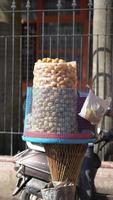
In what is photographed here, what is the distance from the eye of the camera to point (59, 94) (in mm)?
4828

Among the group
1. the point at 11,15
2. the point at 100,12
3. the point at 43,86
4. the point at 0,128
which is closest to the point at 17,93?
the point at 0,128

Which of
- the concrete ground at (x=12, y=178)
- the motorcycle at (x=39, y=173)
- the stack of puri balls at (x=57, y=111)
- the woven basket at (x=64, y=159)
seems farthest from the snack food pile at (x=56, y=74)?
the concrete ground at (x=12, y=178)

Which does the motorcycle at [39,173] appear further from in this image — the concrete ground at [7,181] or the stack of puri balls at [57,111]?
the concrete ground at [7,181]

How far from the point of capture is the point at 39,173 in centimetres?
589

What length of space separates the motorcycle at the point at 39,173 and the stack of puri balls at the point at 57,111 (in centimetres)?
82

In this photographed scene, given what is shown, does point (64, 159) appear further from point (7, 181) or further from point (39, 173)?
point (7, 181)

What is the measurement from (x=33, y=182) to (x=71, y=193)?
113cm

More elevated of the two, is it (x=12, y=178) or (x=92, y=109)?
(x=92, y=109)

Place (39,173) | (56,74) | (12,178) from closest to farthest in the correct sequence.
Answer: (56,74), (39,173), (12,178)

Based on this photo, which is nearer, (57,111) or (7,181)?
(57,111)

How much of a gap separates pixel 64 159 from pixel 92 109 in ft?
1.51

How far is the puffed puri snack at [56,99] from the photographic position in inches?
190

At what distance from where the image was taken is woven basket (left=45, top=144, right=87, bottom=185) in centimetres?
487

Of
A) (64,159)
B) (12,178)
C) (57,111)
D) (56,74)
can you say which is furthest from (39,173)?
(12,178)
